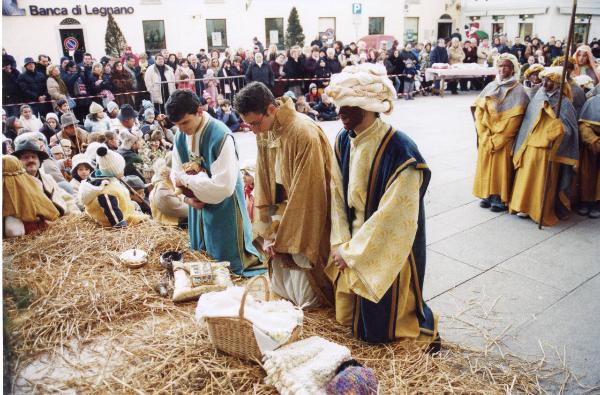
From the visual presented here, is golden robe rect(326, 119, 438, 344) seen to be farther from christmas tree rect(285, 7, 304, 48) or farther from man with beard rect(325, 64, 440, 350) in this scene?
christmas tree rect(285, 7, 304, 48)

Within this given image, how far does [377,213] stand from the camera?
2725 mm

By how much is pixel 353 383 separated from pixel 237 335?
711mm

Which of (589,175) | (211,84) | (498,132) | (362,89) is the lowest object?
(589,175)

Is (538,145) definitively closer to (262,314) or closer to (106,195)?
(262,314)

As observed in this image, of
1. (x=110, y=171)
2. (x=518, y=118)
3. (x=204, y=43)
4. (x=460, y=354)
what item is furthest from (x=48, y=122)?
(x=204, y=43)

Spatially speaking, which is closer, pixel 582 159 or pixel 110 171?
pixel 110 171

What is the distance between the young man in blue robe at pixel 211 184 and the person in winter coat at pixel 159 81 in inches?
325

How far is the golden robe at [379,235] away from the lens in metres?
2.70

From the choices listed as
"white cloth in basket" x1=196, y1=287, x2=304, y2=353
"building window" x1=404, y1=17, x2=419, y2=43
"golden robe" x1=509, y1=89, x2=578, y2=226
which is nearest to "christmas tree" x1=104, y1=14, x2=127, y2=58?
"building window" x1=404, y1=17, x2=419, y2=43

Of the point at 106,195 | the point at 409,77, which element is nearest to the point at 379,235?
the point at 106,195

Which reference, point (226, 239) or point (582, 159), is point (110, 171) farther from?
point (582, 159)

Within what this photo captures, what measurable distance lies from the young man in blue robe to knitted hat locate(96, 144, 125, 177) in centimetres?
99

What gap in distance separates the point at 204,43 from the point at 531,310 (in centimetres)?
2115

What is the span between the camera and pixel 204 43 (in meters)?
22.5
